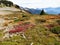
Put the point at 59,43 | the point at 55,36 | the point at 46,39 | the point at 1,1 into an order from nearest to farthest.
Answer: the point at 59,43, the point at 46,39, the point at 55,36, the point at 1,1

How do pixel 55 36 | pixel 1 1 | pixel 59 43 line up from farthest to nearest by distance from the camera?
pixel 1 1 < pixel 55 36 < pixel 59 43

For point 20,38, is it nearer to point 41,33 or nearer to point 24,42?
point 24,42

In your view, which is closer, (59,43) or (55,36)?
(59,43)

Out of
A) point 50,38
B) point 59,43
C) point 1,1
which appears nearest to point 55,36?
point 50,38

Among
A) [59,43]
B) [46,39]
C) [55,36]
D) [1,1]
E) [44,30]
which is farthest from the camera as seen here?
[1,1]

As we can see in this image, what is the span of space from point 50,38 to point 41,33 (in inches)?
108

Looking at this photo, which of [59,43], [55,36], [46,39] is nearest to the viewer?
[59,43]

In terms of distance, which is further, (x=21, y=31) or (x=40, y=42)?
(x=21, y=31)

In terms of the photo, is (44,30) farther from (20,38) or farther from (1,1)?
(1,1)

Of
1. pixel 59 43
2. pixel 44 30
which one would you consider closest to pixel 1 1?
pixel 44 30

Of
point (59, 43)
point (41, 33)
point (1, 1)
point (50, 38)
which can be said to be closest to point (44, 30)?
point (41, 33)

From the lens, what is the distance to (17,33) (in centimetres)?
3341

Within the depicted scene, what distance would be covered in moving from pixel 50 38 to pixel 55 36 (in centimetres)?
172

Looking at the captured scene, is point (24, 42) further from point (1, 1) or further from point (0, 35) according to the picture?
point (1, 1)
